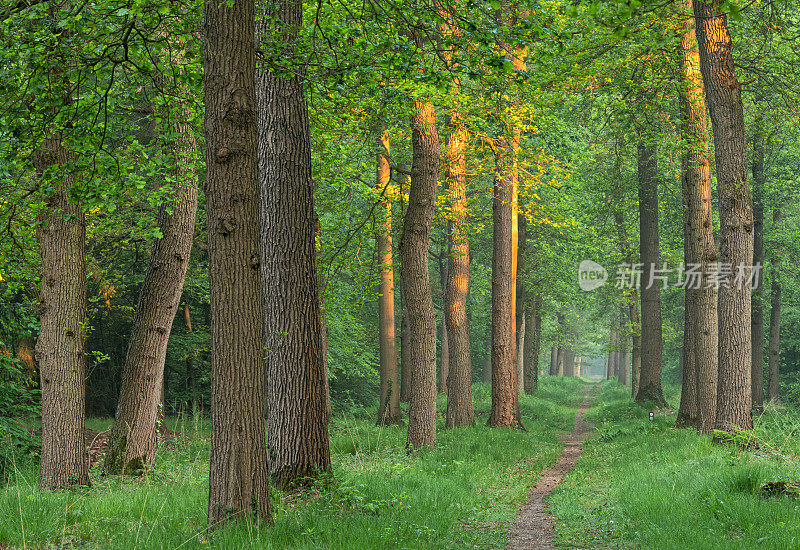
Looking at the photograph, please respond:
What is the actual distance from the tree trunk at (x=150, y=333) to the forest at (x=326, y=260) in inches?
1.5

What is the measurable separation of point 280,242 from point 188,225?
135 inches

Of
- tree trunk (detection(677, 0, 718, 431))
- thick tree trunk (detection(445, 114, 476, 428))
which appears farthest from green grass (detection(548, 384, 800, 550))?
thick tree trunk (detection(445, 114, 476, 428))

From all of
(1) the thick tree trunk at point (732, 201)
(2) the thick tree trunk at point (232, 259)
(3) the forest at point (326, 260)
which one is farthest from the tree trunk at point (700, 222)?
(2) the thick tree trunk at point (232, 259)

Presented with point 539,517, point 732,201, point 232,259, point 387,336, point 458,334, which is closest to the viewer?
point 232,259

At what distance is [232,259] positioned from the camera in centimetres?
512

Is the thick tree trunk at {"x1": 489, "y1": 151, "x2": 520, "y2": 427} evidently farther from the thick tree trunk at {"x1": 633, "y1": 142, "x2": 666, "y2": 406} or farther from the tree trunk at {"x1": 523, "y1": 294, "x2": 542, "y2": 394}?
the tree trunk at {"x1": 523, "y1": 294, "x2": 542, "y2": 394}

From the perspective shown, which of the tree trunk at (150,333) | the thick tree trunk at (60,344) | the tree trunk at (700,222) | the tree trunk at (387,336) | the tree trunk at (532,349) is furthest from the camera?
the tree trunk at (532,349)

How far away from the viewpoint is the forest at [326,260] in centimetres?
525

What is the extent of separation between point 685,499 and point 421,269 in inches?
228

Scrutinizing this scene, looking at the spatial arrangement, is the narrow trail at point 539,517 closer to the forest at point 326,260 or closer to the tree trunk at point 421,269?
the forest at point 326,260

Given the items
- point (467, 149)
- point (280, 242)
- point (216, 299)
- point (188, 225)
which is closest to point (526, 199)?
point (467, 149)

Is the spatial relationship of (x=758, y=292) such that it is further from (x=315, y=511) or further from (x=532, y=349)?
(x=315, y=511)

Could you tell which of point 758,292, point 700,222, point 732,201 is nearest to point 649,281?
point 758,292

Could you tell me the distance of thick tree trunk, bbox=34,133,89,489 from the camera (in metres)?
8.38
